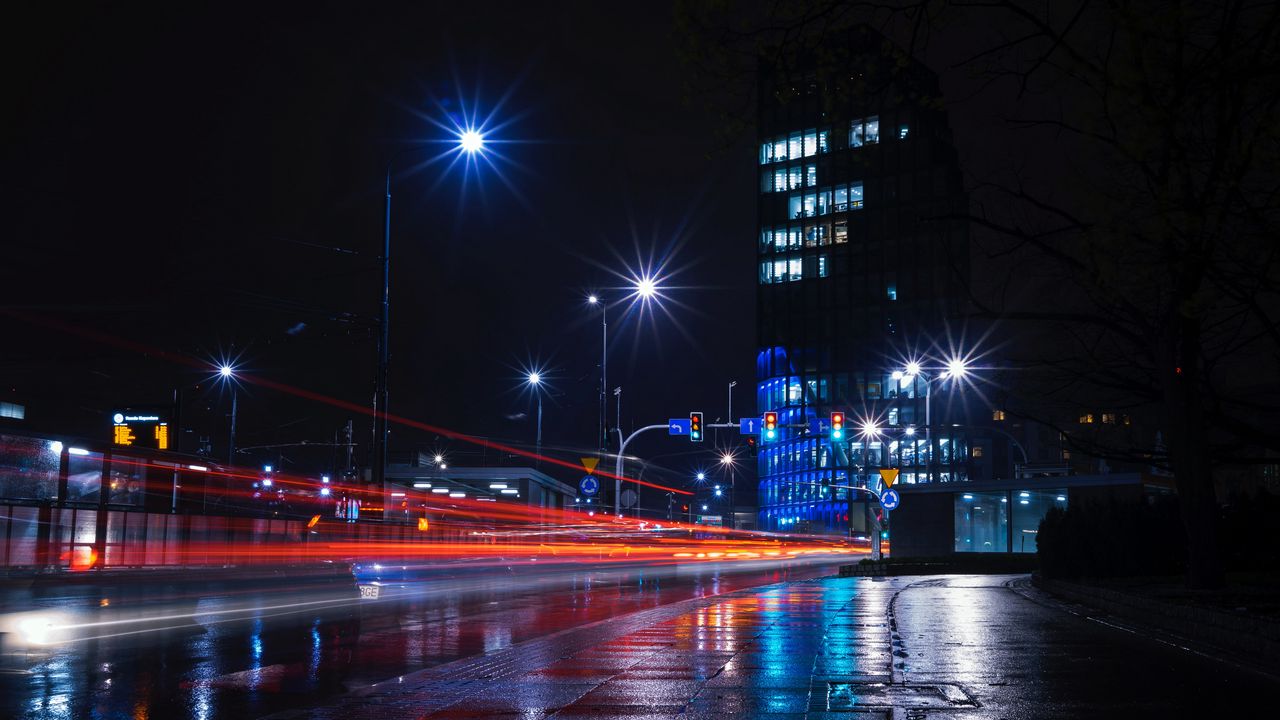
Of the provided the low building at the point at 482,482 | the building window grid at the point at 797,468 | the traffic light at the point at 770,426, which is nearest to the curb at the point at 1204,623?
the traffic light at the point at 770,426

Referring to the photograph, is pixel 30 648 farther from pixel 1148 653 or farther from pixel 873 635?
pixel 1148 653

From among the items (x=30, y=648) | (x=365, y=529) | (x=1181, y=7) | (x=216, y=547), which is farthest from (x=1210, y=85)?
(x=365, y=529)

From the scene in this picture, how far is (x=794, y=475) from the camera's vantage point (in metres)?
125

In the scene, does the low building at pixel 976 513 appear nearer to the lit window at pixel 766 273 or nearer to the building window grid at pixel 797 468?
the building window grid at pixel 797 468

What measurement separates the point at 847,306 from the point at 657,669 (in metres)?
112

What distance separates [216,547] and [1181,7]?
18.9m

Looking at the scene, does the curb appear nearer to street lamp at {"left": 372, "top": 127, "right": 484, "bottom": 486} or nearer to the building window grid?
street lamp at {"left": 372, "top": 127, "right": 484, "bottom": 486}

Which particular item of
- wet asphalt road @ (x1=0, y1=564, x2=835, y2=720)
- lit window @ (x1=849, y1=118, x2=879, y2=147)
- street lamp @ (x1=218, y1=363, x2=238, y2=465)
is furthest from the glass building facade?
wet asphalt road @ (x1=0, y1=564, x2=835, y2=720)

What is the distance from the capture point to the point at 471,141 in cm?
2778

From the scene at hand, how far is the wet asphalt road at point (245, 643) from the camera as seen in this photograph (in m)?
9.89

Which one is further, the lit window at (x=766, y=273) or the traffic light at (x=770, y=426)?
the lit window at (x=766, y=273)

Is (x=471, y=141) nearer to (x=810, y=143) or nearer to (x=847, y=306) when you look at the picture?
(x=847, y=306)

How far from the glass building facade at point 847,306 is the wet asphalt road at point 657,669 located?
91292 mm

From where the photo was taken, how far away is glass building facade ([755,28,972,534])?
11381cm
